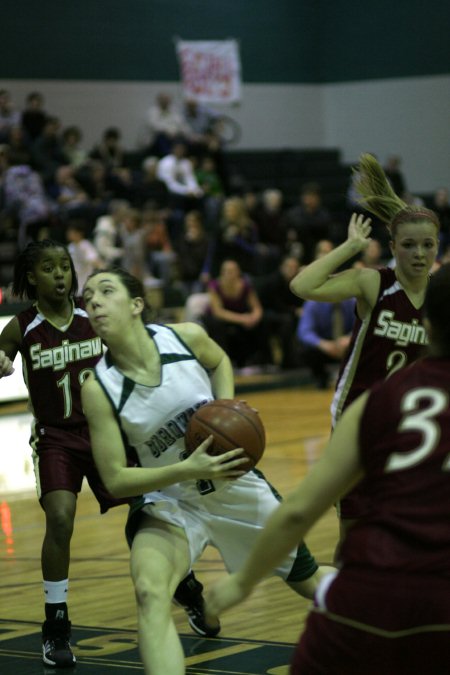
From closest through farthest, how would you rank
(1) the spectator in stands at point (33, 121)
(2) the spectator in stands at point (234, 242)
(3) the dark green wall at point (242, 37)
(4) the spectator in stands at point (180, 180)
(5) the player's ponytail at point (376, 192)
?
(5) the player's ponytail at point (376, 192), (2) the spectator in stands at point (234, 242), (1) the spectator in stands at point (33, 121), (4) the spectator in stands at point (180, 180), (3) the dark green wall at point (242, 37)

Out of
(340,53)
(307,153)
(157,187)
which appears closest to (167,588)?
(157,187)

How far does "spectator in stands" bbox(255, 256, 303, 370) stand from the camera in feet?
48.4

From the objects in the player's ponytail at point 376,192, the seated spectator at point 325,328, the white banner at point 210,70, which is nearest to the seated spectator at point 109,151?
the white banner at point 210,70

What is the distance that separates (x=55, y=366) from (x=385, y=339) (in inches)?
54.6

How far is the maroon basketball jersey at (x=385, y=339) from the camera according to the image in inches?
198

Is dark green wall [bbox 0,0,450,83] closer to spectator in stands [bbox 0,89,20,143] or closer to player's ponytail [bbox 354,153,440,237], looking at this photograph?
spectator in stands [bbox 0,89,20,143]

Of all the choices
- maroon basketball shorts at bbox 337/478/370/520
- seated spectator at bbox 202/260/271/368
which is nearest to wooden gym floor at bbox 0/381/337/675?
maroon basketball shorts at bbox 337/478/370/520

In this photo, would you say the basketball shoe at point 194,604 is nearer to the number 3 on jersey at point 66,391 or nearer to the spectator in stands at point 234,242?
the number 3 on jersey at point 66,391

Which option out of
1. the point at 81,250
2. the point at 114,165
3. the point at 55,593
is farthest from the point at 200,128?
the point at 55,593

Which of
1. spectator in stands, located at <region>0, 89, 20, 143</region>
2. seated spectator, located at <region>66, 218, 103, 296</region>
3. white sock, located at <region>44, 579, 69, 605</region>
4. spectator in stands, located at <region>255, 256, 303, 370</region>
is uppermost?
spectator in stands, located at <region>0, 89, 20, 143</region>

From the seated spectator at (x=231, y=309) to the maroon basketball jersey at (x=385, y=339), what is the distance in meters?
8.96

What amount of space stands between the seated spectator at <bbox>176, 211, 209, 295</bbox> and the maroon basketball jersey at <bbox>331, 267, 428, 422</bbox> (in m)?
10.4

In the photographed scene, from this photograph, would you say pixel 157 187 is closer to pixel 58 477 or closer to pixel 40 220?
pixel 40 220

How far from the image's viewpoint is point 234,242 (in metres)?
15.8
